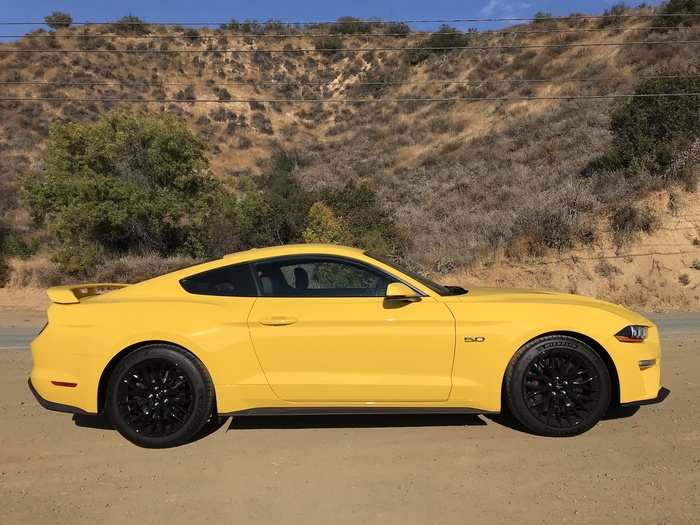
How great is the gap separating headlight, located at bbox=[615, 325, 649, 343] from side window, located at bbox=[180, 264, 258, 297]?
2.72m

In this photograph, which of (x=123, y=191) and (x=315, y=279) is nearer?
(x=315, y=279)

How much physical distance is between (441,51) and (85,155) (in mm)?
36510

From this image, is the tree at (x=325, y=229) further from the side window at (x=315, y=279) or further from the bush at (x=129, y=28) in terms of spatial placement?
the bush at (x=129, y=28)

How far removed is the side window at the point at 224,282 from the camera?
4.25m

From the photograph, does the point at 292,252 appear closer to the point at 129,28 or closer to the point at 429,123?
the point at 429,123

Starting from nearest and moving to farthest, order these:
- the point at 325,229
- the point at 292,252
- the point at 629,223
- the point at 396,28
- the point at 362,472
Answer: the point at 362,472, the point at 292,252, the point at 629,223, the point at 325,229, the point at 396,28

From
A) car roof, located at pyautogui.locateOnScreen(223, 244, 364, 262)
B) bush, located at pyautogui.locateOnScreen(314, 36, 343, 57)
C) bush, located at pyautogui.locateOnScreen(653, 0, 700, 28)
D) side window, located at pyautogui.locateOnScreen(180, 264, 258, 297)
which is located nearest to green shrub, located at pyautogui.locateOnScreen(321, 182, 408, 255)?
car roof, located at pyautogui.locateOnScreen(223, 244, 364, 262)

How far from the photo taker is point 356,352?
4.01 m

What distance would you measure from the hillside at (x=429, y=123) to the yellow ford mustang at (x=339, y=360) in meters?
8.43

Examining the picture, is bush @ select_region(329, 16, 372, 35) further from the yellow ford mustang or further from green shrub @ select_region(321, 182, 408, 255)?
the yellow ford mustang

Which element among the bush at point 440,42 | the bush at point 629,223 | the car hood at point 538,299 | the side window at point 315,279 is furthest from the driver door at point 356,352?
the bush at point 440,42

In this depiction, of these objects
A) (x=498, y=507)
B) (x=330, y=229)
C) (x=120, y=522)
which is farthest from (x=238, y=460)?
(x=330, y=229)

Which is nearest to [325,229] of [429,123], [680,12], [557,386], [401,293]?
[401,293]

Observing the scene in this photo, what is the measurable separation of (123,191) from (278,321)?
12173 millimetres
